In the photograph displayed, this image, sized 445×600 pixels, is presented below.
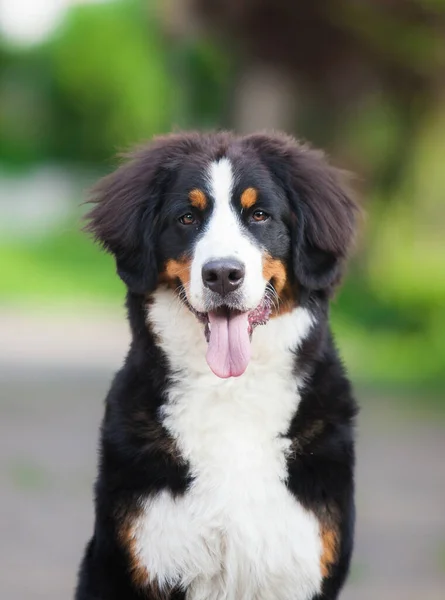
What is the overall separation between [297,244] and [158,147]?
2.33 ft

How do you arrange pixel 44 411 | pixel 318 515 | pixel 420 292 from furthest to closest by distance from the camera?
pixel 420 292
pixel 44 411
pixel 318 515

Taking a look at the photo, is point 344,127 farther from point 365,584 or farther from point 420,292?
point 365,584

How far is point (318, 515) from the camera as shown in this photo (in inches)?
182

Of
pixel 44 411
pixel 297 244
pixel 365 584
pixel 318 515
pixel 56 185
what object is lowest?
pixel 56 185

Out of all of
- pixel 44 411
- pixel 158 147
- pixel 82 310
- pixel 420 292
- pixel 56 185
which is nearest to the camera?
pixel 158 147

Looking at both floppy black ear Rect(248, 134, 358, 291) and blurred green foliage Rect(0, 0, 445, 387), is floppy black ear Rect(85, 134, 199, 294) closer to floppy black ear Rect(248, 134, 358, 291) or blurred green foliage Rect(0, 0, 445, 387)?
floppy black ear Rect(248, 134, 358, 291)

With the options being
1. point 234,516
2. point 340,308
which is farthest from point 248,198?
point 340,308

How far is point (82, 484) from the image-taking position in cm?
874

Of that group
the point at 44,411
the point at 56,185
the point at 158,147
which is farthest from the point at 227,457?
the point at 56,185

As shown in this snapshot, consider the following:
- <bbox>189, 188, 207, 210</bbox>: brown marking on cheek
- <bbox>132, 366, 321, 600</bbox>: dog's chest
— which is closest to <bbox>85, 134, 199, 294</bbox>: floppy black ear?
<bbox>189, 188, 207, 210</bbox>: brown marking on cheek

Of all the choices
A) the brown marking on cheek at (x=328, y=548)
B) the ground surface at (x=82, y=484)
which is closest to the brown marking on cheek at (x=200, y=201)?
the brown marking on cheek at (x=328, y=548)

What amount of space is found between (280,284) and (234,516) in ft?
2.83

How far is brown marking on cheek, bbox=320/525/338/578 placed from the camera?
15.2ft

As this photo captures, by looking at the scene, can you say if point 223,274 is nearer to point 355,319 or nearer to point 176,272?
point 176,272
